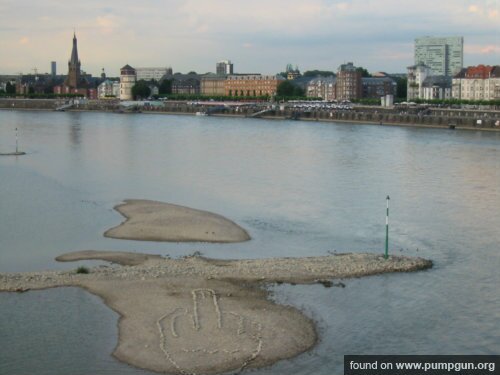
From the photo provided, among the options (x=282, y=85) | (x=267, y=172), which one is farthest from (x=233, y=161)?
(x=282, y=85)

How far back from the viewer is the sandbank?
830 inches

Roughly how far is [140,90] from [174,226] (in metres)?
127

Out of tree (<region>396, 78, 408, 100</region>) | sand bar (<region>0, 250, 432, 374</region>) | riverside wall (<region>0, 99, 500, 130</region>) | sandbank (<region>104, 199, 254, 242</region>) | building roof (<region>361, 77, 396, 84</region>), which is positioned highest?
building roof (<region>361, 77, 396, 84</region>)

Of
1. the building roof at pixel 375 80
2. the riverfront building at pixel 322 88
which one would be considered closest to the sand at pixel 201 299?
the building roof at pixel 375 80

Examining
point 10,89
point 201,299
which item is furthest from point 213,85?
point 201,299

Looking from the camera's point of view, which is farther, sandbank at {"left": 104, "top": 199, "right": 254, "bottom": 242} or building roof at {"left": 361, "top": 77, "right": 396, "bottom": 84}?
building roof at {"left": 361, "top": 77, "right": 396, "bottom": 84}

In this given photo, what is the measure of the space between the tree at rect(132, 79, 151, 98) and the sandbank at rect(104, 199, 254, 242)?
4855 inches

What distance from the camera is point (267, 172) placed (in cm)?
3716

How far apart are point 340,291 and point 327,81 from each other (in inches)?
4894

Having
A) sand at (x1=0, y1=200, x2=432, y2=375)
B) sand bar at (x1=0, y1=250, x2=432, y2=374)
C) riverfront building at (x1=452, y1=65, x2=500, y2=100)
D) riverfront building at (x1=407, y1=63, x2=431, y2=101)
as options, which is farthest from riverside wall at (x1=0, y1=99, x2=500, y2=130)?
sand bar at (x1=0, y1=250, x2=432, y2=374)

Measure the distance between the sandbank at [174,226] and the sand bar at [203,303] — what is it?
96.4 inches

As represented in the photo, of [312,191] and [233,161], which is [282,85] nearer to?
[233,161]

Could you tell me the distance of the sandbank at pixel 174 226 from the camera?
21.1 metres

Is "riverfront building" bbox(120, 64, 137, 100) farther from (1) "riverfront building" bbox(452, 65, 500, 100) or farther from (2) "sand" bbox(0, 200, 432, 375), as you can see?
(2) "sand" bbox(0, 200, 432, 375)
